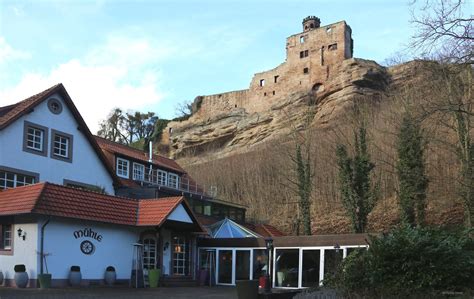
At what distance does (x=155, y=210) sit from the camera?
81.1ft

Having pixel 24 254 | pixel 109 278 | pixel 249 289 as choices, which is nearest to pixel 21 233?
pixel 24 254

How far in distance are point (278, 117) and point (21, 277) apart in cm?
4673

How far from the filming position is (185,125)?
2936 inches

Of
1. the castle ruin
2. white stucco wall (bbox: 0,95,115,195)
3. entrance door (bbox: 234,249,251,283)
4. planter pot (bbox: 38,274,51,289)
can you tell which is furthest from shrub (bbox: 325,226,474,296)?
the castle ruin

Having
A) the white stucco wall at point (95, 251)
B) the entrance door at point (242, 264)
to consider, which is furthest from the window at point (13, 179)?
the entrance door at point (242, 264)

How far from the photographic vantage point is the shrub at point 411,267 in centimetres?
1117

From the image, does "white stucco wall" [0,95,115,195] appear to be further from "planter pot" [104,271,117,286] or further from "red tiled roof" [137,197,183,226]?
"planter pot" [104,271,117,286]

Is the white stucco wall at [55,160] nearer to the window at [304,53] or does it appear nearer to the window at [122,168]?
the window at [122,168]

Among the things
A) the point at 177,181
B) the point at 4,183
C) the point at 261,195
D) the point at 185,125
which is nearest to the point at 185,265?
the point at 4,183

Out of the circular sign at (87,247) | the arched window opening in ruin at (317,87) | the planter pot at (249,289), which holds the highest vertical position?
the arched window opening in ruin at (317,87)

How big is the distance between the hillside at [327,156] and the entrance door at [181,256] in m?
12.3

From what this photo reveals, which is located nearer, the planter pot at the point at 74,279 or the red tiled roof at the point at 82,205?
the red tiled roof at the point at 82,205

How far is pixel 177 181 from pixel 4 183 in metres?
15.5

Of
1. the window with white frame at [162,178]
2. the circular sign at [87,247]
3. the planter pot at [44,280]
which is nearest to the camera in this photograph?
the planter pot at [44,280]
